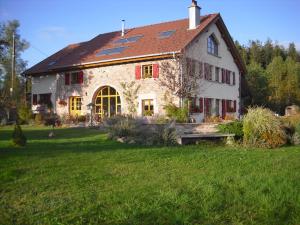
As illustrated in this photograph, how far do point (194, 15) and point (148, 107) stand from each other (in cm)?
708

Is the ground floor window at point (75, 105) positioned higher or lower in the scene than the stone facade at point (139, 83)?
lower

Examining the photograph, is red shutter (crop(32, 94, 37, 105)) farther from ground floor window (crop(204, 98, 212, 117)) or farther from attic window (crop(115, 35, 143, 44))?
ground floor window (crop(204, 98, 212, 117))

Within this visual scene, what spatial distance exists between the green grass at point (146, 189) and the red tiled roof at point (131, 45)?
44.2ft

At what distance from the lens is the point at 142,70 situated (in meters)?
23.3

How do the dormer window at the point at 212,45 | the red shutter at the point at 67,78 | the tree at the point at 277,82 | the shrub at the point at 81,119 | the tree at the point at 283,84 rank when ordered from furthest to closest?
the tree at the point at 283,84
the tree at the point at 277,82
the red shutter at the point at 67,78
the dormer window at the point at 212,45
the shrub at the point at 81,119

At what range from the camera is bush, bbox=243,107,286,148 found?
1279cm

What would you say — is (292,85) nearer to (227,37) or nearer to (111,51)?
(227,37)

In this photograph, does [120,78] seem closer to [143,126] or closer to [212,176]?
[143,126]

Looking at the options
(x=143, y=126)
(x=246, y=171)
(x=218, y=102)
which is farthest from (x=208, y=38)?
(x=246, y=171)

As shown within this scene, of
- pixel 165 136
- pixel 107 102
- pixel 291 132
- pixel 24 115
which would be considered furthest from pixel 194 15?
pixel 24 115

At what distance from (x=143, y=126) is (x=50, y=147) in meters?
4.70

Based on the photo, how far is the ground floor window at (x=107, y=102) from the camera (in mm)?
25141

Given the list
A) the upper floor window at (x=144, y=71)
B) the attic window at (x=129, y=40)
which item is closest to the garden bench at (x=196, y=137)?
the upper floor window at (x=144, y=71)

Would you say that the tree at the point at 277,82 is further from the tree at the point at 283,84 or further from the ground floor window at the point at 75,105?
the ground floor window at the point at 75,105
